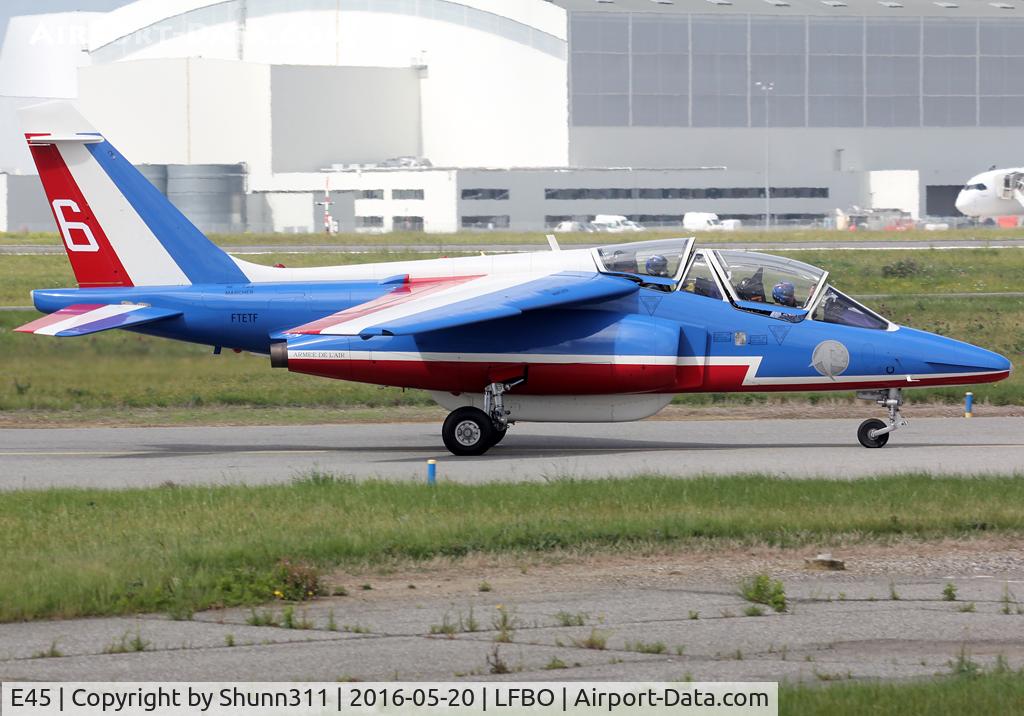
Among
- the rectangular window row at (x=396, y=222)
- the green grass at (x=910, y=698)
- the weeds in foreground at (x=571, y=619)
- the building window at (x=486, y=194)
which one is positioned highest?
the building window at (x=486, y=194)

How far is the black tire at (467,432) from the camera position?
18.0 m

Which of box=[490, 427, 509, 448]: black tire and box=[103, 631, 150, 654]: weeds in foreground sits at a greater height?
box=[490, 427, 509, 448]: black tire

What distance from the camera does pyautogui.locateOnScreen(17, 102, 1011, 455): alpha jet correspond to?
17.7 metres

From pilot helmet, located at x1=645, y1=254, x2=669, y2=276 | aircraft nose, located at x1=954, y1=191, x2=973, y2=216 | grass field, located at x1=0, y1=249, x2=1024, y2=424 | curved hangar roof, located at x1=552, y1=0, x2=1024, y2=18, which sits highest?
curved hangar roof, located at x1=552, y1=0, x2=1024, y2=18

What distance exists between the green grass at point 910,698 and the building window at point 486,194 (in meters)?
73.4

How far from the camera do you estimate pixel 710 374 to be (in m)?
17.9

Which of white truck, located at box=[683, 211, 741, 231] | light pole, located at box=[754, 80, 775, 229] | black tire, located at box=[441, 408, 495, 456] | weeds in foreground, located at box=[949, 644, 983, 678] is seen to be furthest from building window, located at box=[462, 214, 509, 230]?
weeds in foreground, located at box=[949, 644, 983, 678]

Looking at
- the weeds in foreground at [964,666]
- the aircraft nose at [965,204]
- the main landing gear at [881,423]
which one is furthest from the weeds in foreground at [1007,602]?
the aircraft nose at [965,204]

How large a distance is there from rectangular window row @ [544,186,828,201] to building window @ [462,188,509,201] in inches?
98.3

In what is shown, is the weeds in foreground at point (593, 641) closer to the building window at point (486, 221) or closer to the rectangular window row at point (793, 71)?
the building window at point (486, 221)

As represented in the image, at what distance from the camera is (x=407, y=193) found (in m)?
81.8

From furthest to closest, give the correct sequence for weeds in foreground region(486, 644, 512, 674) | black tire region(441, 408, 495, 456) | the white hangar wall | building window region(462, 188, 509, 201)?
the white hangar wall < building window region(462, 188, 509, 201) < black tire region(441, 408, 495, 456) < weeds in foreground region(486, 644, 512, 674)

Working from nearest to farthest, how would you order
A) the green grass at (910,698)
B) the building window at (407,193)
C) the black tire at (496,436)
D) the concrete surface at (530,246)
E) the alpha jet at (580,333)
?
1. the green grass at (910,698)
2. the alpha jet at (580,333)
3. the black tire at (496,436)
4. the concrete surface at (530,246)
5. the building window at (407,193)
